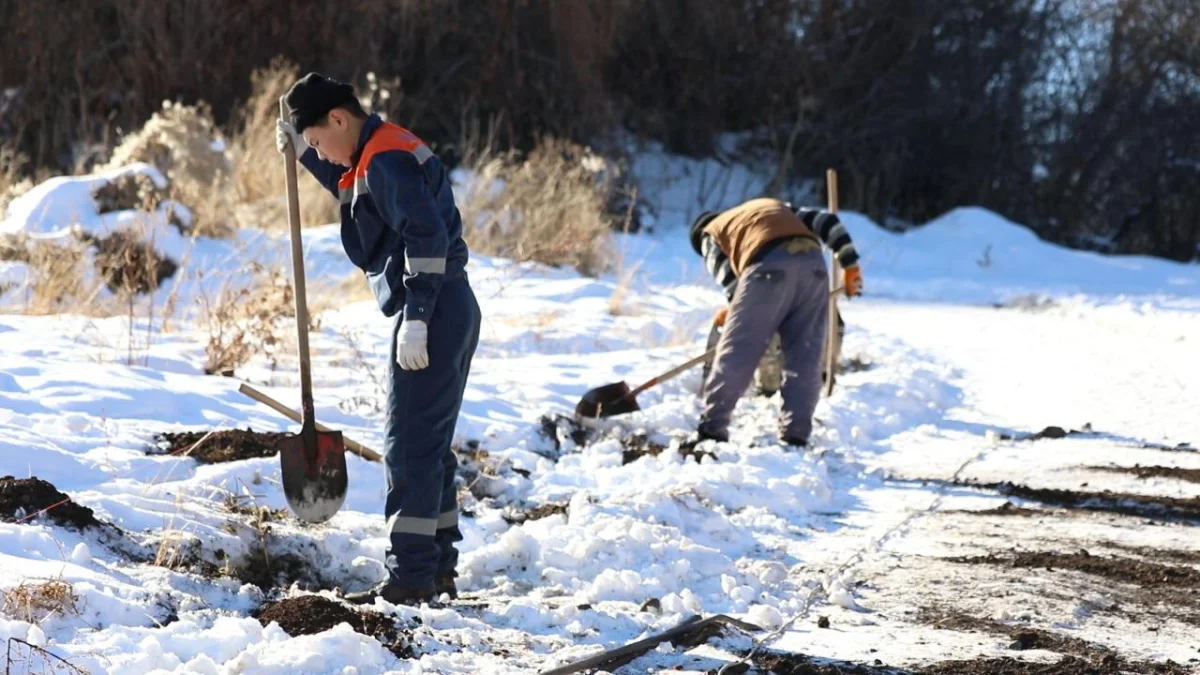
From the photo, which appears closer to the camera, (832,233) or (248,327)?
(248,327)

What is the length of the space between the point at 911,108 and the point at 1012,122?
2.35 metres

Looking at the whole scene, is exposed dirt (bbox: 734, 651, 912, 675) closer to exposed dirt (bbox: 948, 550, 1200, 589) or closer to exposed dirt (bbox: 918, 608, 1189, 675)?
exposed dirt (bbox: 918, 608, 1189, 675)

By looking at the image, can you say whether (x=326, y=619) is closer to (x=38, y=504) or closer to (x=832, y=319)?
(x=38, y=504)

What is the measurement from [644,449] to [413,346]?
2.85m

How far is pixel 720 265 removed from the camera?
829cm

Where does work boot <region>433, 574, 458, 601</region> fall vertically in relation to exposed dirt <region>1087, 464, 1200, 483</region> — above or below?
below

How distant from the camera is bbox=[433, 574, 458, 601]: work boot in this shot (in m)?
5.09

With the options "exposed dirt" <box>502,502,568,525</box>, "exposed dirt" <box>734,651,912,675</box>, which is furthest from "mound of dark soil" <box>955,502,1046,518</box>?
"exposed dirt" <box>734,651,912,675</box>

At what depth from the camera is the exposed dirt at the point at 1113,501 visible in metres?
6.53

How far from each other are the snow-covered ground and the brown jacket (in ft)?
3.16

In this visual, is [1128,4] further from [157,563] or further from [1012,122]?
[157,563]

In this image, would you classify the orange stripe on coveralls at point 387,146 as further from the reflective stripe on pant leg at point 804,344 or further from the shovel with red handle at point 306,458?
the reflective stripe on pant leg at point 804,344

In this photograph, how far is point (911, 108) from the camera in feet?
84.2

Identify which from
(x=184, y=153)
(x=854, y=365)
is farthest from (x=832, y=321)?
(x=184, y=153)
